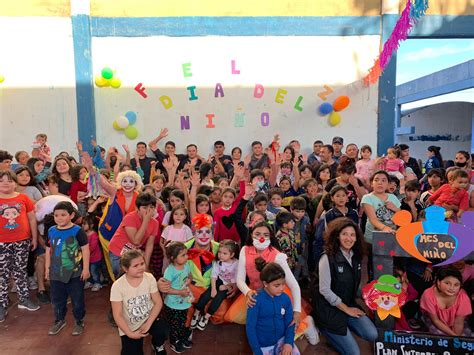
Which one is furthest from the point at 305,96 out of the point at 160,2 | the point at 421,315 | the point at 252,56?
the point at 421,315

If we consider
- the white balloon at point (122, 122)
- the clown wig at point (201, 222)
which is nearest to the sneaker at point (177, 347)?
the clown wig at point (201, 222)

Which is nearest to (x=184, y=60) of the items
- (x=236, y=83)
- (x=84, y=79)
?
(x=236, y=83)

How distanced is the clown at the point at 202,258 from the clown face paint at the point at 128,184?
788 millimetres

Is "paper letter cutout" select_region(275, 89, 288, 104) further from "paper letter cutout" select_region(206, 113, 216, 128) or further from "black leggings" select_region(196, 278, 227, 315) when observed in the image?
"black leggings" select_region(196, 278, 227, 315)

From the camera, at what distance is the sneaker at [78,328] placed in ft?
12.2

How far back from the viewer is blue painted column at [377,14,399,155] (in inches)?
328

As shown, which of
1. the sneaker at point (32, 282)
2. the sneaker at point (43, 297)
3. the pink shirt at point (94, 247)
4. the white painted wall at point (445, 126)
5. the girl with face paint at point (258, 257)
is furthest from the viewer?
the white painted wall at point (445, 126)

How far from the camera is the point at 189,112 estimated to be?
27.9 ft

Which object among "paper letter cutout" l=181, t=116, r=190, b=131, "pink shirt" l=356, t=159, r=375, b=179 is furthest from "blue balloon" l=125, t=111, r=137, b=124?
"pink shirt" l=356, t=159, r=375, b=179

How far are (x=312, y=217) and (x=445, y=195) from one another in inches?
61.4

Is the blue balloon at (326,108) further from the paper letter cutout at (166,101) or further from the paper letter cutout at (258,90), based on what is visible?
the paper letter cutout at (166,101)

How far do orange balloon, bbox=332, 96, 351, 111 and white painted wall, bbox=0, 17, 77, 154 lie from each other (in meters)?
5.66

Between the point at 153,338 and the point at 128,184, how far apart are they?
5.37ft

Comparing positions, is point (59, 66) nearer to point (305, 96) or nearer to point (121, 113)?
point (121, 113)
